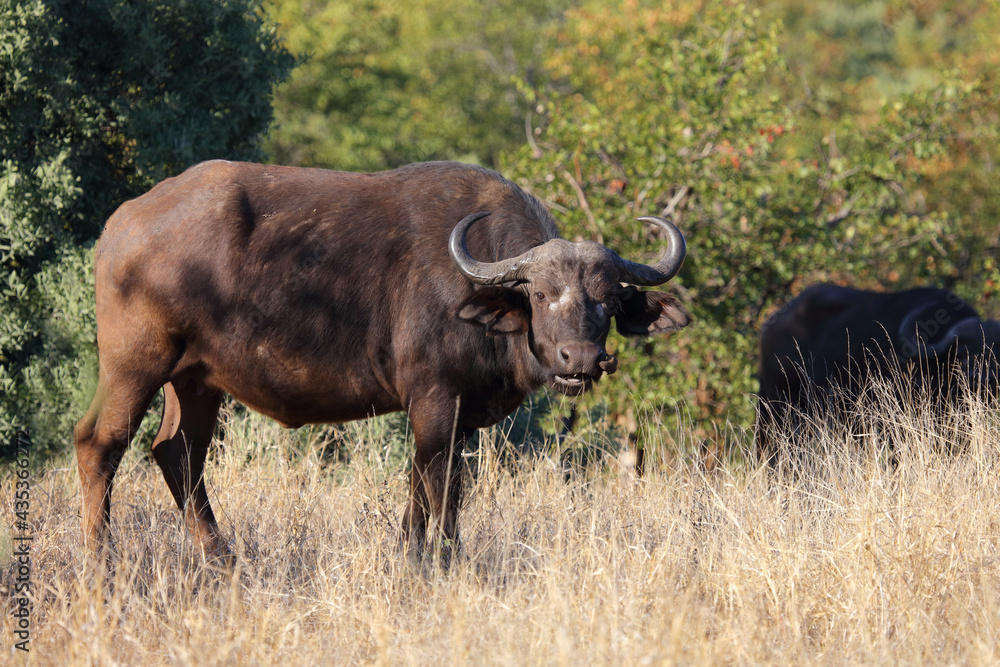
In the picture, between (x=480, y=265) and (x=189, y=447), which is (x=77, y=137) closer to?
(x=189, y=447)

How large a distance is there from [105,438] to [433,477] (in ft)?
5.91

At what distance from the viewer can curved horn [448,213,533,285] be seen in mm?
4910

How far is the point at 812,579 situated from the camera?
14.4 ft

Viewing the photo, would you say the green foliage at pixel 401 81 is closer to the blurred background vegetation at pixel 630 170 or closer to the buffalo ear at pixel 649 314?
the blurred background vegetation at pixel 630 170

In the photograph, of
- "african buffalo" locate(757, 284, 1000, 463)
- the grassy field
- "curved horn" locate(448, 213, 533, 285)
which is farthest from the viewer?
"african buffalo" locate(757, 284, 1000, 463)

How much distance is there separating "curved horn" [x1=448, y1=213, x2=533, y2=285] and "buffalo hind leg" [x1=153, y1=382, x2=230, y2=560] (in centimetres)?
174

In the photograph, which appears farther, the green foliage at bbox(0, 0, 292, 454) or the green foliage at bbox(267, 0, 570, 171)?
the green foliage at bbox(267, 0, 570, 171)

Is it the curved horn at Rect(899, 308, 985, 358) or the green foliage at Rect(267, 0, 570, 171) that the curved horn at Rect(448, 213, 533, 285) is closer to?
the curved horn at Rect(899, 308, 985, 358)

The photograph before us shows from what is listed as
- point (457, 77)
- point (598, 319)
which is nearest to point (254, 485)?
point (598, 319)

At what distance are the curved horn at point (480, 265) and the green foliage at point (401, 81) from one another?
11748 mm

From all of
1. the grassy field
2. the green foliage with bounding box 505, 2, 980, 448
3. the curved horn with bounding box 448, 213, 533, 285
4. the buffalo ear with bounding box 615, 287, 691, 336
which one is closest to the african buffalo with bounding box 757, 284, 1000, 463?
the green foliage with bounding box 505, 2, 980, 448

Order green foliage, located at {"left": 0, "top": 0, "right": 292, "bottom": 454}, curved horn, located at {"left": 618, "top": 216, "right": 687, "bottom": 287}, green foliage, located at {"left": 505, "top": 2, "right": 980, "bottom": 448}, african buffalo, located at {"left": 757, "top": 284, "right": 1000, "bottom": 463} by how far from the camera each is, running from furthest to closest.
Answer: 1. green foliage, located at {"left": 505, "top": 2, "right": 980, "bottom": 448}
2. african buffalo, located at {"left": 757, "top": 284, "right": 1000, "bottom": 463}
3. green foliage, located at {"left": 0, "top": 0, "right": 292, "bottom": 454}
4. curved horn, located at {"left": 618, "top": 216, "right": 687, "bottom": 287}

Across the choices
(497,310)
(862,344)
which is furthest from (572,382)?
(862,344)

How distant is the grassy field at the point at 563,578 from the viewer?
148 inches
